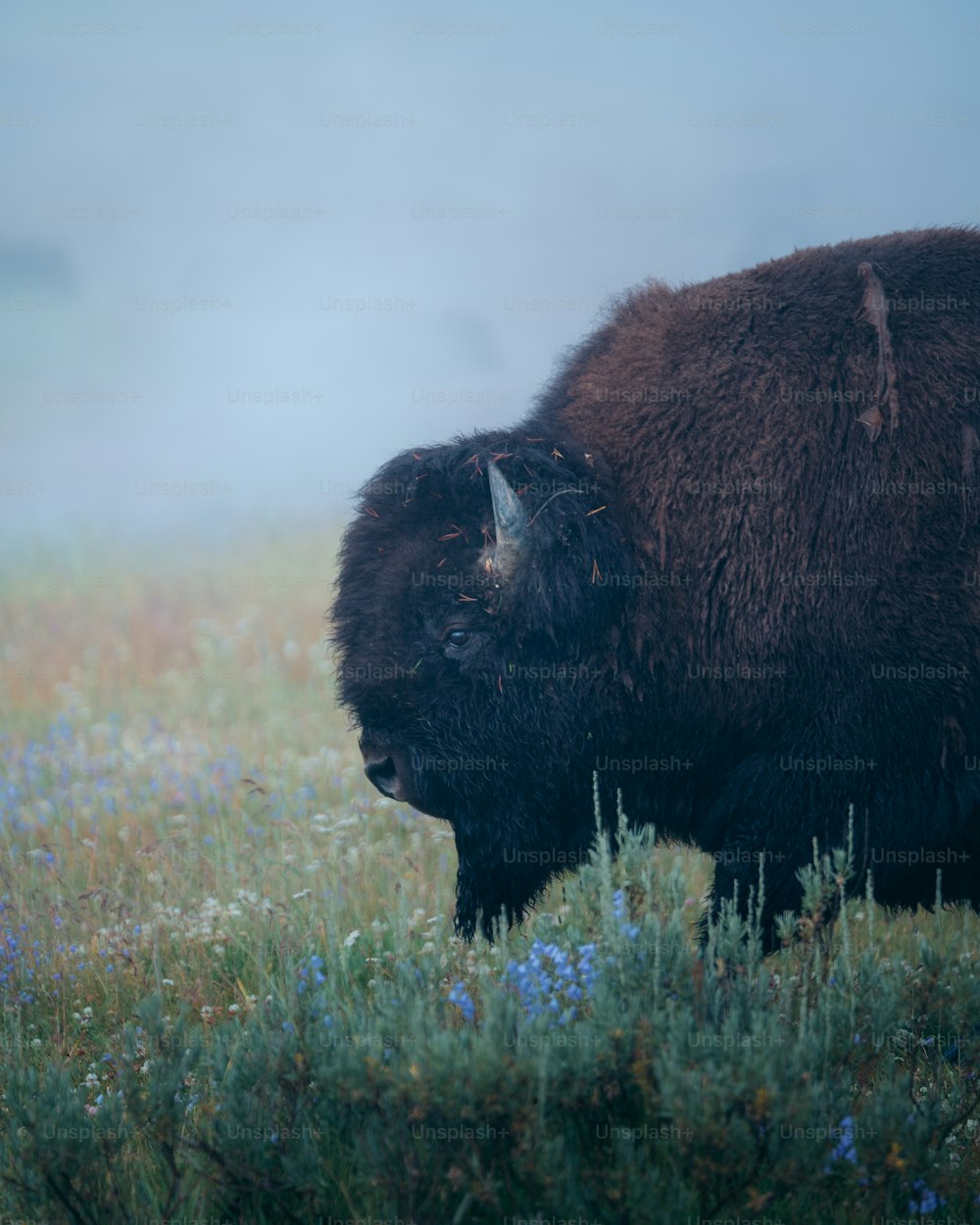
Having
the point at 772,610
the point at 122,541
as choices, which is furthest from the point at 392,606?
the point at 122,541

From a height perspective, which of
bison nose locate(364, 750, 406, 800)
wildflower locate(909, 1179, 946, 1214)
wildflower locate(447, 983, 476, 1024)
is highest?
bison nose locate(364, 750, 406, 800)

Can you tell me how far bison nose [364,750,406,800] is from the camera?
13.7 ft

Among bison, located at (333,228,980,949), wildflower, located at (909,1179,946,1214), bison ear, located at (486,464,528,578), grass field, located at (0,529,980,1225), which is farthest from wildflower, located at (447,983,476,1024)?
bison ear, located at (486,464,528,578)

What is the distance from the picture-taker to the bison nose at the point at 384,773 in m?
4.18

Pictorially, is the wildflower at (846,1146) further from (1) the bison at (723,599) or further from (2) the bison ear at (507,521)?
(2) the bison ear at (507,521)

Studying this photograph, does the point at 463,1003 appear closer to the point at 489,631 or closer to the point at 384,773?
the point at 384,773

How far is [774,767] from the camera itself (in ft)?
12.9

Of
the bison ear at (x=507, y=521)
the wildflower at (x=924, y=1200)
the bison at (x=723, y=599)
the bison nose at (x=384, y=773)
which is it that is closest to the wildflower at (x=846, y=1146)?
the wildflower at (x=924, y=1200)

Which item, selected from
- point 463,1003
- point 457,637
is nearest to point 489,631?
point 457,637

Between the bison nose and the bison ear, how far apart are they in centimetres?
83

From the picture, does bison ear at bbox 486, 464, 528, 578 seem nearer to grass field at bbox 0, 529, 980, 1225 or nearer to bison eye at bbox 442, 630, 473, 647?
bison eye at bbox 442, 630, 473, 647

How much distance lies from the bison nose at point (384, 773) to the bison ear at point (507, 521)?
0.83 m

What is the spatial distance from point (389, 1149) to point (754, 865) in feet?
6.01

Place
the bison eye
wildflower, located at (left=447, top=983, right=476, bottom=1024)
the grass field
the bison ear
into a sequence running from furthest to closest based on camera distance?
the bison eye → the bison ear → wildflower, located at (left=447, top=983, right=476, bottom=1024) → the grass field
